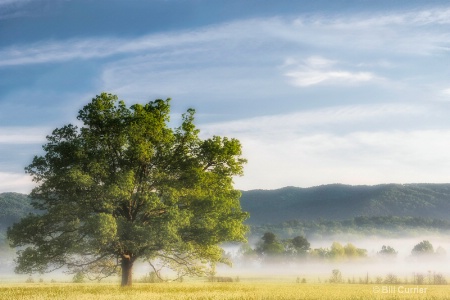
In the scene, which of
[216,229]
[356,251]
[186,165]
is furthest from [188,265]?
[356,251]

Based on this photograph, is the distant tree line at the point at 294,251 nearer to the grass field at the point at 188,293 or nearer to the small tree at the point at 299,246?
the small tree at the point at 299,246

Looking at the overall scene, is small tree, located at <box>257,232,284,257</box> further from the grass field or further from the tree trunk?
the grass field

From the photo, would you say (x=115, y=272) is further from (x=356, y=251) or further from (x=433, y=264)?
(x=433, y=264)

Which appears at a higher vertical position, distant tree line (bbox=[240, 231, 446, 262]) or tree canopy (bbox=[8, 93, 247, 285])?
tree canopy (bbox=[8, 93, 247, 285])

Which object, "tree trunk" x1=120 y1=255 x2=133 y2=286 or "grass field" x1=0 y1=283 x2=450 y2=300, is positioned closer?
"grass field" x1=0 y1=283 x2=450 y2=300

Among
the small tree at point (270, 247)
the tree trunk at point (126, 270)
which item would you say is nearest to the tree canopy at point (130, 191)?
the tree trunk at point (126, 270)

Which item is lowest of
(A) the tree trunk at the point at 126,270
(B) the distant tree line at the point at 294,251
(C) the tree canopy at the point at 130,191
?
(B) the distant tree line at the point at 294,251

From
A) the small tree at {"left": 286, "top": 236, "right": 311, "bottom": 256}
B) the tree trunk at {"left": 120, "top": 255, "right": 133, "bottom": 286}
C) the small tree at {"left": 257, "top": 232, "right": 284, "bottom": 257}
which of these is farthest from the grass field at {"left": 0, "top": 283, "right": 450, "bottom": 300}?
the small tree at {"left": 286, "top": 236, "right": 311, "bottom": 256}

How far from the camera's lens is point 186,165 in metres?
43.9

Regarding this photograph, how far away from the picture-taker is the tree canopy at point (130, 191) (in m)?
41.0

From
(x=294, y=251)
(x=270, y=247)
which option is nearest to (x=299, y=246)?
(x=294, y=251)

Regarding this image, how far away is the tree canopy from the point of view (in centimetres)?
4100

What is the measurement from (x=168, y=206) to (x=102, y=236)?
18.2 ft

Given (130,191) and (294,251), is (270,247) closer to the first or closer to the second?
(294,251)
